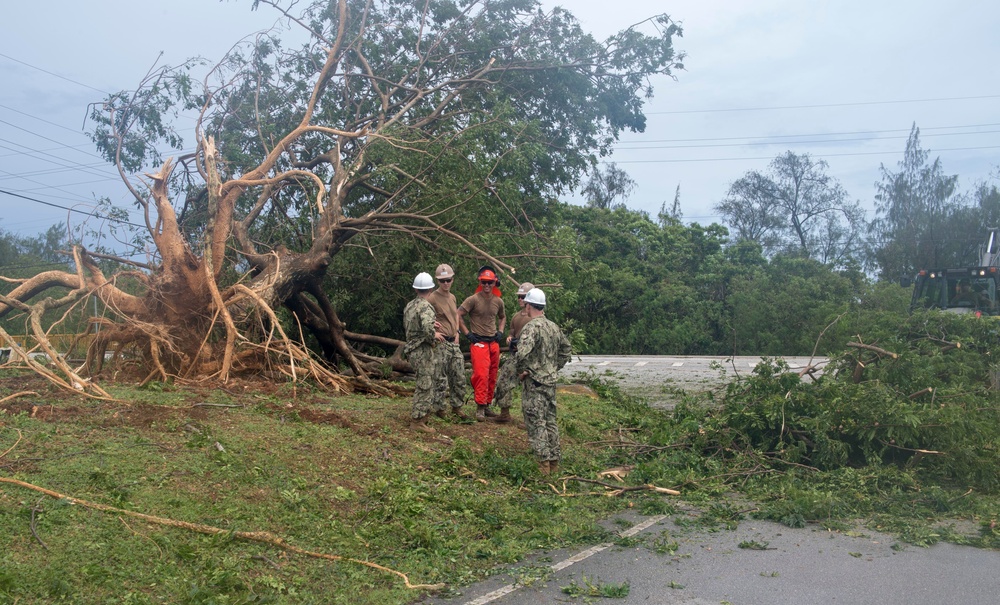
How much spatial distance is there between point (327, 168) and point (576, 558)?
38.5 feet

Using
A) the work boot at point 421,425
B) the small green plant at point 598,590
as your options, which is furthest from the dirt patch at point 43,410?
the small green plant at point 598,590

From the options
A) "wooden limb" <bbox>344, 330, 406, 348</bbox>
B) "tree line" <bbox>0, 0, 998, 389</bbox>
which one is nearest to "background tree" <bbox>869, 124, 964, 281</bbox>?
"tree line" <bbox>0, 0, 998, 389</bbox>

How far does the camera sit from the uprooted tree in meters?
11.1

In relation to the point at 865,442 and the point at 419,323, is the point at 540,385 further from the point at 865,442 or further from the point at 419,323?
the point at 865,442

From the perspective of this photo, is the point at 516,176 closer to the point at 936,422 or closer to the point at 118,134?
the point at 118,134

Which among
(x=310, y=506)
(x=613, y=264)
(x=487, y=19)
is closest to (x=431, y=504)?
(x=310, y=506)

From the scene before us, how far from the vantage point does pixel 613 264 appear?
3400 centimetres

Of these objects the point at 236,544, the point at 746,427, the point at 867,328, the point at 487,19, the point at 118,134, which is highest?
the point at 487,19

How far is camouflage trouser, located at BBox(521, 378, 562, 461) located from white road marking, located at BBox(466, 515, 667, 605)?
1420 mm

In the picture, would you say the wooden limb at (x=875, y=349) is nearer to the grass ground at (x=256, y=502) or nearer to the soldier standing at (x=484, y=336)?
the grass ground at (x=256, y=502)

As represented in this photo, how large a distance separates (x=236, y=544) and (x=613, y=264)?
2991 cm

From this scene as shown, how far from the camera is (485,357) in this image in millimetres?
9672

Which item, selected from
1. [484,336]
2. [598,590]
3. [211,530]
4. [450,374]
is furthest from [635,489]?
[211,530]

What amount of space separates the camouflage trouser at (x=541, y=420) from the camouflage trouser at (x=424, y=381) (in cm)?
140
